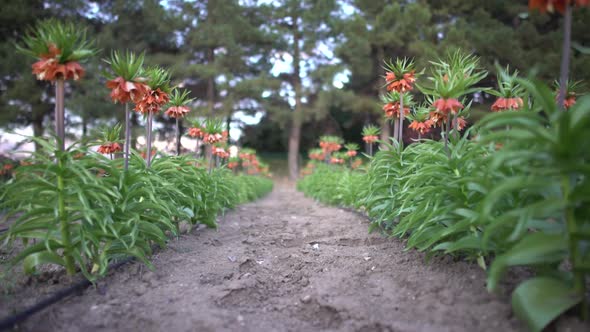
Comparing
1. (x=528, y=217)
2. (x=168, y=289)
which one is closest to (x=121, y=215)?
(x=168, y=289)

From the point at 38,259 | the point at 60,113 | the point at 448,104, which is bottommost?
the point at 38,259

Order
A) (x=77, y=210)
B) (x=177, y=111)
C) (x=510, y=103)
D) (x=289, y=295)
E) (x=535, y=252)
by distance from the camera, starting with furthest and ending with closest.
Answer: (x=177, y=111) < (x=510, y=103) < (x=289, y=295) < (x=77, y=210) < (x=535, y=252)

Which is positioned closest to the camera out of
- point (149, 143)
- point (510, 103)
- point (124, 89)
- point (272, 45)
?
point (124, 89)

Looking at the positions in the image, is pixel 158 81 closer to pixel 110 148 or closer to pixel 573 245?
pixel 110 148

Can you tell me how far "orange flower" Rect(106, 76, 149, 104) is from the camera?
2383 millimetres

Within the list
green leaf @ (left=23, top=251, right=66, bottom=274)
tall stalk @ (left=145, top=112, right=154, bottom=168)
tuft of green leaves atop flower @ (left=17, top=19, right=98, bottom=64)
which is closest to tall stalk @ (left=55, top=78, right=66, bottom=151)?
tuft of green leaves atop flower @ (left=17, top=19, right=98, bottom=64)

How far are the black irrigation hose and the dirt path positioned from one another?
0.05 meters

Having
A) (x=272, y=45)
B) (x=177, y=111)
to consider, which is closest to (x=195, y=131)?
(x=177, y=111)

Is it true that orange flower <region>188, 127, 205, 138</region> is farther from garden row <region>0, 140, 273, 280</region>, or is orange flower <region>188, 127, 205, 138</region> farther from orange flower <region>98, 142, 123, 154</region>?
garden row <region>0, 140, 273, 280</region>

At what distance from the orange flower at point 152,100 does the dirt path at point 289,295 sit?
4.22 feet

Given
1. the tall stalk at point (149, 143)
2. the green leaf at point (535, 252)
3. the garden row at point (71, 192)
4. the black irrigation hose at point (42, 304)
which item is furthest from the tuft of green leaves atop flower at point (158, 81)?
the green leaf at point (535, 252)

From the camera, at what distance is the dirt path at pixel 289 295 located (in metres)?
1.78

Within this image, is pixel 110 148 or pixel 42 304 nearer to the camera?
pixel 42 304

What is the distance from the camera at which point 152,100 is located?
309cm
